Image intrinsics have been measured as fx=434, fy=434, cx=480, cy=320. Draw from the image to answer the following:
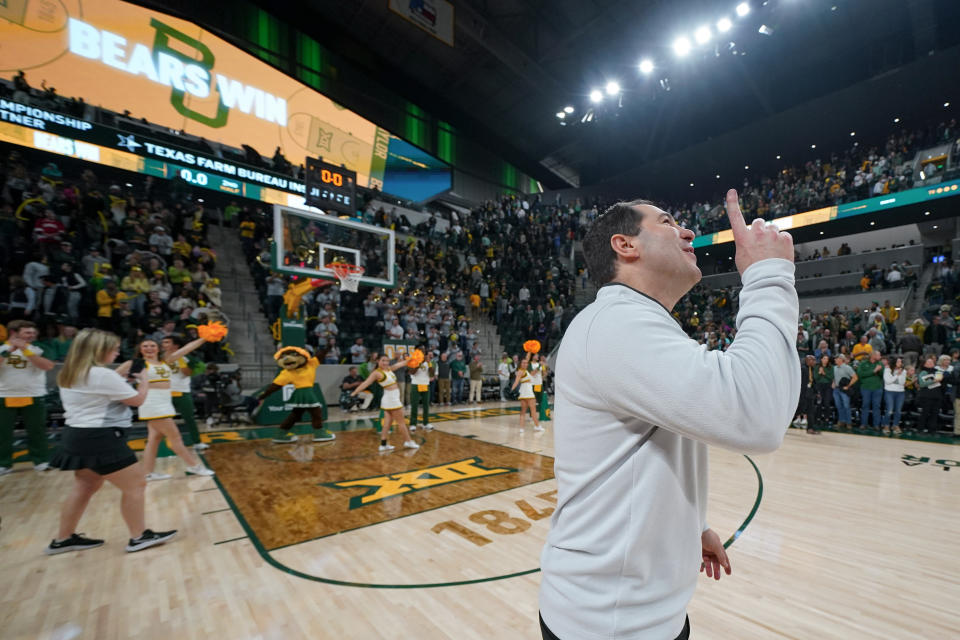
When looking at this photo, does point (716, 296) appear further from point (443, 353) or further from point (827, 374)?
point (443, 353)

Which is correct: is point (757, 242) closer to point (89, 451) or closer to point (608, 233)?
point (608, 233)

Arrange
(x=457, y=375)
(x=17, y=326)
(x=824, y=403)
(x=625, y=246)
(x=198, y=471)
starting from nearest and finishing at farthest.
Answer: (x=625, y=246), (x=17, y=326), (x=198, y=471), (x=824, y=403), (x=457, y=375)

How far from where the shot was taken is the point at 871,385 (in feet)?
30.9

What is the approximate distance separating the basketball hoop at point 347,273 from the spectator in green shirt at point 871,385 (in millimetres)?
11133

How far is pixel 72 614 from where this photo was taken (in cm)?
267

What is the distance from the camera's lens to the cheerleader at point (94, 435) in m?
3.18

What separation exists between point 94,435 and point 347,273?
20.7 ft

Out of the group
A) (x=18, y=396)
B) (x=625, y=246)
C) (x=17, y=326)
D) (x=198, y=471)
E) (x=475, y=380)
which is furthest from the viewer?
(x=475, y=380)

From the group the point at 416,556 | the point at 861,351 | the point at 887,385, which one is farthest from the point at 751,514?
the point at 861,351

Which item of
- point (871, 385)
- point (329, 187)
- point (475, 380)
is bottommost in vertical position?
point (475, 380)

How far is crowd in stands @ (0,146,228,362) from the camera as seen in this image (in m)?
8.48

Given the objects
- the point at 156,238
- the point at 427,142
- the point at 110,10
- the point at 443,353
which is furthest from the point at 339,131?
the point at 443,353

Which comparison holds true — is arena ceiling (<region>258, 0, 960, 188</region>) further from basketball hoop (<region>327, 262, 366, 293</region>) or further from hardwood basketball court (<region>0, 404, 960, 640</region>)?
hardwood basketball court (<region>0, 404, 960, 640</region>)

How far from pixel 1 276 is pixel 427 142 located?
18.2 meters
